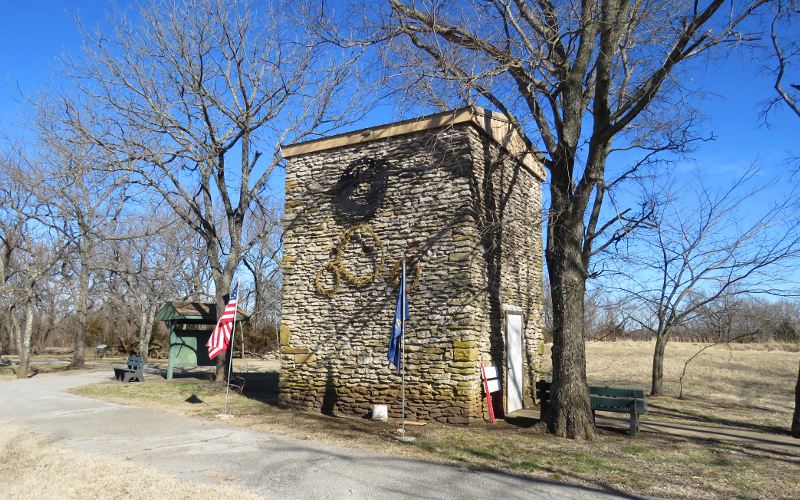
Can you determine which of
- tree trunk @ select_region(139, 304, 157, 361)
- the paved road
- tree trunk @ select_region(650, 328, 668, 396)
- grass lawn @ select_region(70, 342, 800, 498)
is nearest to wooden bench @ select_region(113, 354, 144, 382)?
grass lawn @ select_region(70, 342, 800, 498)

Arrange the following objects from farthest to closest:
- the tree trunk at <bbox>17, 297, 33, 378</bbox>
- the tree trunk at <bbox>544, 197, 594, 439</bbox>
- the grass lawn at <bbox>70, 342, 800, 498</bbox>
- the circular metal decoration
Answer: the tree trunk at <bbox>17, 297, 33, 378</bbox>
the circular metal decoration
the tree trunk at <bbox>544, 197, 594, 439</bbox>
the grass lawn at <bbox>70, 342, 800, 498</bbox>

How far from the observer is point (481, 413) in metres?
10.6

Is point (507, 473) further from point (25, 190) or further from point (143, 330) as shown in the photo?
point (143, 330)

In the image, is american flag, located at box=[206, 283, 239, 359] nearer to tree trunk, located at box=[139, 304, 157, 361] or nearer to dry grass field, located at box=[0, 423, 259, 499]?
dry grass field, located at box=[0, 423, 259, 499]

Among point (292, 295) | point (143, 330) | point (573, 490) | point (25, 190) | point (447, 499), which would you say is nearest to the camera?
point (447, 499)

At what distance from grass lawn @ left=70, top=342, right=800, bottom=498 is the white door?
1.56 m

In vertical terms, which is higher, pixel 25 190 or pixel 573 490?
pixel 25 190

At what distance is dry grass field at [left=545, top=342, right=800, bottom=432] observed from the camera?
1195 cm

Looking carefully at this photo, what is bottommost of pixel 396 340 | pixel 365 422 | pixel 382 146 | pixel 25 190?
pixel 365 422

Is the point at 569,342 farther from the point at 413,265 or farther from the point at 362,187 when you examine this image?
the point at 362,187

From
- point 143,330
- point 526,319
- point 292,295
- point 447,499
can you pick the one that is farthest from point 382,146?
point 143,330

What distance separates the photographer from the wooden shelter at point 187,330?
684 inches

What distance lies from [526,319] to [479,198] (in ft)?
12.0

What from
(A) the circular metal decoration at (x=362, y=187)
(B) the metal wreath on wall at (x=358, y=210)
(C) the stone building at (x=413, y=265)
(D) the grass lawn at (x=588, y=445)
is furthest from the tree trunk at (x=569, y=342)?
(A) the circular metal decoration at (x=362, y=187)
